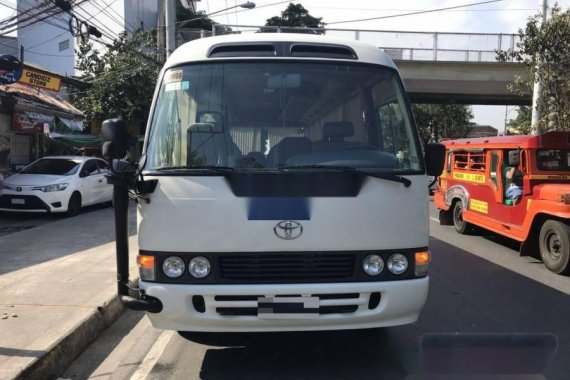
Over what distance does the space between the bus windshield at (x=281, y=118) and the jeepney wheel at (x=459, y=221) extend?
8210 millimetres

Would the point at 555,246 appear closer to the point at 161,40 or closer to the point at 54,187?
the point at 54,187

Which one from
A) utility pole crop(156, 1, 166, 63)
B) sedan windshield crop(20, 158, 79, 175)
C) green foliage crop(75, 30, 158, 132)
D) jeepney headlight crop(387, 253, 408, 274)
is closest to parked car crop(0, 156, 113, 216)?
sedan windshield crop(20, 158, 79, 175)

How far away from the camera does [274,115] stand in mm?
4344

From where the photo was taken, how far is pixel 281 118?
4.34 meters

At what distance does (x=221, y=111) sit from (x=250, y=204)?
88 centimetres

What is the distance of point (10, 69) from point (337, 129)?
34.5ft

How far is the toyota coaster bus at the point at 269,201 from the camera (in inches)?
152

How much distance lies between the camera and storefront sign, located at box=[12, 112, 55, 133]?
650 inches

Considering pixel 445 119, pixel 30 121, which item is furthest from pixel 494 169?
pixel 445 119

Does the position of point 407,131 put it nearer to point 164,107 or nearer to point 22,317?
point 164,107

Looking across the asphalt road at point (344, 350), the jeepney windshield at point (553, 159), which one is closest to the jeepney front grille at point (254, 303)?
the asphalt road at point (344, 350)

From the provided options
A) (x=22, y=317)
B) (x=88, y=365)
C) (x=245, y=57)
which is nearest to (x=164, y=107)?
(x=245, y=57)

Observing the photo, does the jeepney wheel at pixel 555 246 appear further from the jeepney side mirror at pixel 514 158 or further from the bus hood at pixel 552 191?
the jeepney side mirror at pixel 514 158

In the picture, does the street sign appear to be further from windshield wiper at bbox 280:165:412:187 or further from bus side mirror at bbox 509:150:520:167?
bus side mirror at bbox 509:150:520:167
